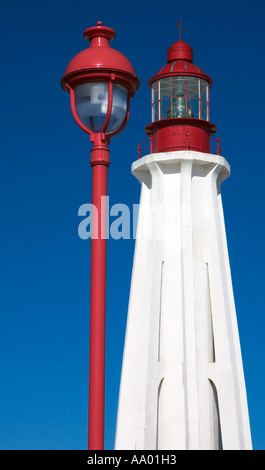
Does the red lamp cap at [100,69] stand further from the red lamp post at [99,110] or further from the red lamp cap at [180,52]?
the red lamp cap at [180,52]

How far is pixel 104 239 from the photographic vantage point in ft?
91.2

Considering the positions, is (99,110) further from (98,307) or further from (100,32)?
(98,307)

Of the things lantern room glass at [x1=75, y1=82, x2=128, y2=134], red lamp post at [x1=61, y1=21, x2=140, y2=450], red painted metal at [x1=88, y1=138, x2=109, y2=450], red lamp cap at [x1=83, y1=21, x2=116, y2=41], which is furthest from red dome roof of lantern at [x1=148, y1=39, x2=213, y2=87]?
red painted metal at [x1=88, y1=138, x2=109, y2=450]

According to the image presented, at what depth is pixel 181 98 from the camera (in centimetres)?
4197

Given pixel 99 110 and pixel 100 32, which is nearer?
pixel 99 110

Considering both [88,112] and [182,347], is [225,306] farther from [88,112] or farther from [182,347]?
[88,112]

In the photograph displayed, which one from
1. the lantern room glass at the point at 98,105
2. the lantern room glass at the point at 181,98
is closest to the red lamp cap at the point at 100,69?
the lantern room glass at the point at 98,105

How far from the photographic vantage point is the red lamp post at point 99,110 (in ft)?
90.5

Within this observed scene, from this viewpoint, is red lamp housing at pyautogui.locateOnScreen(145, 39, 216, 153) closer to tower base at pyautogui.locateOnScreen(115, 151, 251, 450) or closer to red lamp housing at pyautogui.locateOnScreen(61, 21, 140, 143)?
tower base at pyautogui.locateOnScreen(115, 151, 251, 450)

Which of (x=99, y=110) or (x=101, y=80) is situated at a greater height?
(x=101, y=80)

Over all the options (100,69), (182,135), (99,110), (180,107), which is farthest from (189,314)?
(100,69)

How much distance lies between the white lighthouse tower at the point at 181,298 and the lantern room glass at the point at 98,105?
39.9 feet

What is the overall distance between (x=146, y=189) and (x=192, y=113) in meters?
3.49
